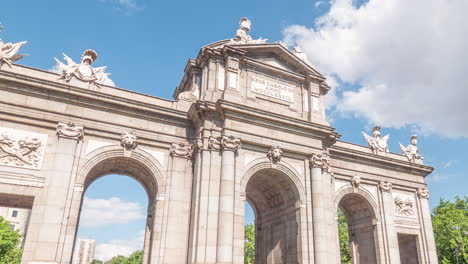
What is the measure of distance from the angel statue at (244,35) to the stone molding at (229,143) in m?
6.77

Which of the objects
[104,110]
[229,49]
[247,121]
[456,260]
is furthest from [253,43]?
[456,260]

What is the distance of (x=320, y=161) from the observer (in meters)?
22.0

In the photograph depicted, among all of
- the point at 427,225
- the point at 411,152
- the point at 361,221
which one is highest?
the point at 411,152

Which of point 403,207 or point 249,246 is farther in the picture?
point 249,246

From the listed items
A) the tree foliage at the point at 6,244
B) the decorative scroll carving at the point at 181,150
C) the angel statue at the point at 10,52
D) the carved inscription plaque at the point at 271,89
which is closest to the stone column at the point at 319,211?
the carved inscription plaque at the point at 271,89

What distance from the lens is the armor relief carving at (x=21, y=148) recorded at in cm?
1755

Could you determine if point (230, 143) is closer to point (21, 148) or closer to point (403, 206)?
point (21, 148)

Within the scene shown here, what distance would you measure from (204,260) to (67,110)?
10280 mm

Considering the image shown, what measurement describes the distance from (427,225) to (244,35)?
19.5 meters

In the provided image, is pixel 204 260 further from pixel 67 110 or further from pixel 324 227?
pixel 67 110

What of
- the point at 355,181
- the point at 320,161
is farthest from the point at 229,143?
the point at 355,181

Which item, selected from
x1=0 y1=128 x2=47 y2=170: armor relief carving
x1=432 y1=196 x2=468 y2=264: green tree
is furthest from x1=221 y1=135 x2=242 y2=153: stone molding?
x1=432 y1=196 x2=468 y2=264: green tree

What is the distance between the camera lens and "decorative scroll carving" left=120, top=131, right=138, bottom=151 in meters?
19.6

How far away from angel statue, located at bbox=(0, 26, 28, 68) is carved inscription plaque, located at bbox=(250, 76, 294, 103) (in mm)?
12924
